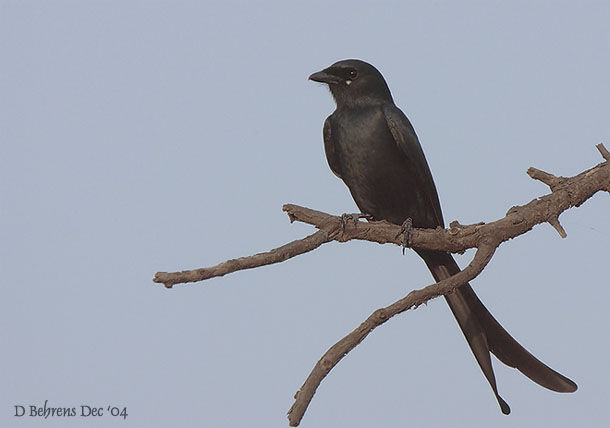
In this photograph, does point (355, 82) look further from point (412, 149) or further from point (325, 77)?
point (412, 149)

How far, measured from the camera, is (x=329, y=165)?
20.0 feet

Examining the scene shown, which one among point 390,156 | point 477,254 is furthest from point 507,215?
point 390,156

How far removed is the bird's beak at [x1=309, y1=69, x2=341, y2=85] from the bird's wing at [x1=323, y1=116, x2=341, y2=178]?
0.28 m

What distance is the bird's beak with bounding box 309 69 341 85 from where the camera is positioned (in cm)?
587

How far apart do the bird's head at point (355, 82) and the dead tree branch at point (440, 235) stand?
1313 millimetres

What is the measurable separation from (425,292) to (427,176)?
1.78 m

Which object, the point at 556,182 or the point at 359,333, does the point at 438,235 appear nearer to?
the point at 556,182

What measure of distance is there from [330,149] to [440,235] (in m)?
1.50

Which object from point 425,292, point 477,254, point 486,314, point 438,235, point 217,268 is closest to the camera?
point 217,268

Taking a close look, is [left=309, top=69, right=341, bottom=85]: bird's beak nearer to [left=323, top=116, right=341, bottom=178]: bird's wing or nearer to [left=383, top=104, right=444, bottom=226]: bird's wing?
[left=323, top=116, right=341, bottom=178]: bird's wing

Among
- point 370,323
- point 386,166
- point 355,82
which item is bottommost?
point 370,323

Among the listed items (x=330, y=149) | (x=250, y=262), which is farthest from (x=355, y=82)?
(x=250, y=262)

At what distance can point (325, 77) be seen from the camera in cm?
590

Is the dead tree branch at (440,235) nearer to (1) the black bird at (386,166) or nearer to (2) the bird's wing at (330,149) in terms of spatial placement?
(1) the black bird at (386,166)
